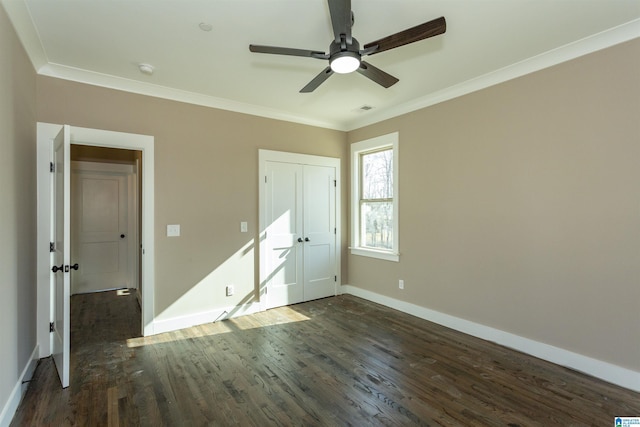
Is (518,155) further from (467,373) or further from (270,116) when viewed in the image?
(270,116)

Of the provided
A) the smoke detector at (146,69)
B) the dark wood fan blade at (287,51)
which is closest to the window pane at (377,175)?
the dark wood fan blade at (287,51)

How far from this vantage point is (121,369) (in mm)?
2723

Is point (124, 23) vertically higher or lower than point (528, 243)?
higher

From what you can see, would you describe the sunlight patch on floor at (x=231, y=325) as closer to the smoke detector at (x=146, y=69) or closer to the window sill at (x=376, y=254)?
the window sill at (x=376, y=254)

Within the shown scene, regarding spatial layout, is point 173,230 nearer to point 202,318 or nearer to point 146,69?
point 202,318

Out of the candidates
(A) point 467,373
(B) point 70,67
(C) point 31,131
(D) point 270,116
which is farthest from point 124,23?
(A) point 467,373

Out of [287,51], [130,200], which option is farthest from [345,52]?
[130,200]

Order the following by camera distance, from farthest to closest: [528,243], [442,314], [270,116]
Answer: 1. [270,116]
2. [442,314]
3. [528,243]

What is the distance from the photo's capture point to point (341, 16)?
1.78 meters

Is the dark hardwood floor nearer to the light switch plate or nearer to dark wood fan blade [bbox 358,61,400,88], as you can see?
the light switch plate

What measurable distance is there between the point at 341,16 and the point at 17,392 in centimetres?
335

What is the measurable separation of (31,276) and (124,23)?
7.53ft

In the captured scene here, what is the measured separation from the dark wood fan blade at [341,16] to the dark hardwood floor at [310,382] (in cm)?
247

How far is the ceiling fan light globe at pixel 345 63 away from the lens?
2.01 meters
